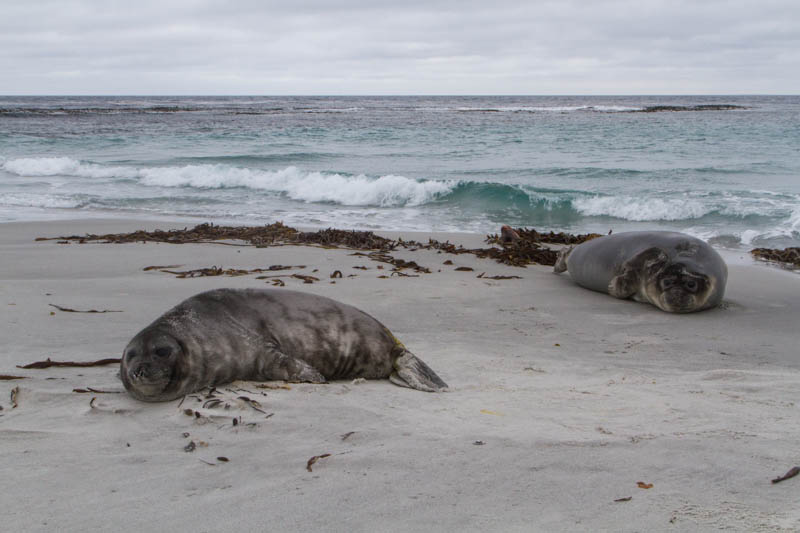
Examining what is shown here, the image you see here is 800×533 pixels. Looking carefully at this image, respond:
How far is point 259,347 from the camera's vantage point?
367 centimetres

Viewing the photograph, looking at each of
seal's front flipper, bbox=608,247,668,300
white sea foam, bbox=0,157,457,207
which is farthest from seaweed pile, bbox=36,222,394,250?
white sea foam, bbox=0,157,457,207

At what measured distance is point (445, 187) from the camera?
16.2 meters

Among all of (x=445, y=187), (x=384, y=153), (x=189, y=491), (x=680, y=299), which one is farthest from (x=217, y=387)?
(x=384, y=153)

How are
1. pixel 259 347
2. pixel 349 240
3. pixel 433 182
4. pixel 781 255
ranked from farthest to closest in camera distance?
1. pixel 433 182
2. pixel 349 240
3. pixel 781 255
4. pixel 259 347

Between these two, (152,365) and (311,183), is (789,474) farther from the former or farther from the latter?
(311,183)

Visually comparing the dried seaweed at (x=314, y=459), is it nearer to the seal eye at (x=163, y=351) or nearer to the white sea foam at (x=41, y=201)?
the seal eye at (x=163, y=351)

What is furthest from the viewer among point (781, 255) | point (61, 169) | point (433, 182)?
point (61, 169)

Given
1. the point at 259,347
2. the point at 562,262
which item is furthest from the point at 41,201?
the point at 259,347

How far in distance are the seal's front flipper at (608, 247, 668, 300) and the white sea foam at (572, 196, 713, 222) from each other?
6.87 metres

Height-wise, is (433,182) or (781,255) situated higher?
(433,182)

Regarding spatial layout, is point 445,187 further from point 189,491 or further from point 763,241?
point 189,491

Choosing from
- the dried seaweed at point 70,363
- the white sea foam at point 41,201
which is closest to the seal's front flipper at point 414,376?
the dried seaweed at point 70,363

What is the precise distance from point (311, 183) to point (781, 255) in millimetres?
11378

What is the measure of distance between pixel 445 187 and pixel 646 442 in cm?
1369
